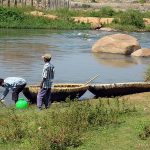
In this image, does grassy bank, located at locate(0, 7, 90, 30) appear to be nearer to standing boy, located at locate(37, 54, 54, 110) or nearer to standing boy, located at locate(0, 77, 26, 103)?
standing boy, located at locate(0, 77, 26, 103)

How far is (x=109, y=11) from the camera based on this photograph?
61750 mm

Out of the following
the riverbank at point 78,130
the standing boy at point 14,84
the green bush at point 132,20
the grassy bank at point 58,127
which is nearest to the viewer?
the grassy bank at point 58,127

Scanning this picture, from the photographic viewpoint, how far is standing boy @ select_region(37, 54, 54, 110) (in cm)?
1346

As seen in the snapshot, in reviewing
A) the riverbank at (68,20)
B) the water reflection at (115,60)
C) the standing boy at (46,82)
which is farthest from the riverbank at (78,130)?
the riverbank at (68,20)

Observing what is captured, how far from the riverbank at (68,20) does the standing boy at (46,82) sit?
3687 centimetres

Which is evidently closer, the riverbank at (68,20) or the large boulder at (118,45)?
the large boulder at (118,45)

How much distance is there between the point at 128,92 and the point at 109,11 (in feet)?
150

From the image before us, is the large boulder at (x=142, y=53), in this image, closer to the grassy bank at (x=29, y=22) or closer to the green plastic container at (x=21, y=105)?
the green plastic container at (x=21, y=105)

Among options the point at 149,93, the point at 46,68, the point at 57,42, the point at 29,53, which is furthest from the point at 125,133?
the point at 57,42

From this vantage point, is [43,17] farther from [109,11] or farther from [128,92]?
[128,92]

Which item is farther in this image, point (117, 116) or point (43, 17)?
point (43, 17)

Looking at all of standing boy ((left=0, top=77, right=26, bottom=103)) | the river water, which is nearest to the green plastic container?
standing boy ((left=0, top=77, right=26, bottom=103))

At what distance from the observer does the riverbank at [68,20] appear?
171 ft

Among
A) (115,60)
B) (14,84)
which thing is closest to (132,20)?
(115,60)
